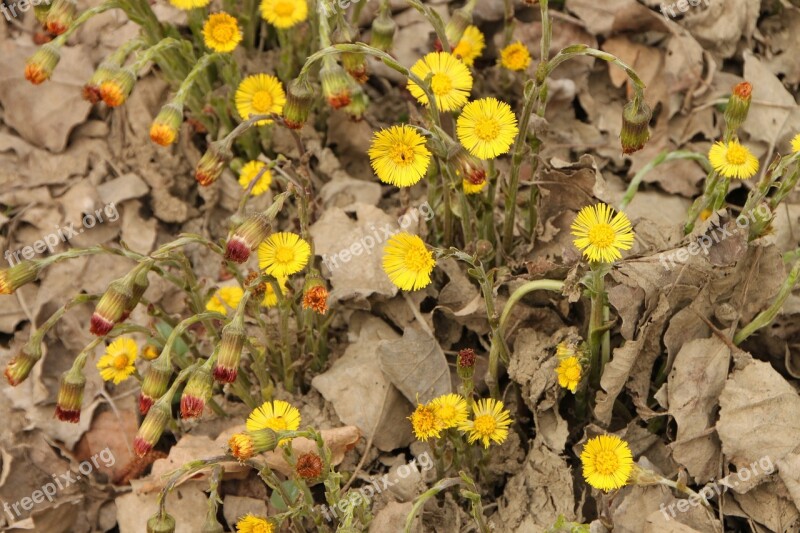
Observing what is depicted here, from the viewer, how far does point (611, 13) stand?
3.44 metres

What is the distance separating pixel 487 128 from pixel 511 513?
1.16 meters

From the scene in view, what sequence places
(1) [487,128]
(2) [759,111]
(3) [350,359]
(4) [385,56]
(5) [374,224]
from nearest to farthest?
(4) [385,56]
(1) [487,128]
(3) [350,359]
(5) [374,224]
(2) [759,111]

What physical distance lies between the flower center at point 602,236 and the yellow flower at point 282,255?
823 mm

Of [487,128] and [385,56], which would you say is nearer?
[385,56]

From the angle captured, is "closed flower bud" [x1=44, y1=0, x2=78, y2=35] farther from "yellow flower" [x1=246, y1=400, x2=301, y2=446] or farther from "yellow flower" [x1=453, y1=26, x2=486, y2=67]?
"yellow flower" [x1=246, y1=400, x2=301, y2=446]

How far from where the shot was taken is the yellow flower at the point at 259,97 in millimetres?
2973

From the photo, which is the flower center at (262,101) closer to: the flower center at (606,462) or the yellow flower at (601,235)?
the yellow flower at (601,235)

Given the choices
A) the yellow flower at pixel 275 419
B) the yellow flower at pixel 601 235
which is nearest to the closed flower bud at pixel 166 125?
the yellow flower at pixel 275 419

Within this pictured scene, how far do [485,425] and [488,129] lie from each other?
87cm

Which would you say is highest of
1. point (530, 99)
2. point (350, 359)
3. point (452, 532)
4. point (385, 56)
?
point (385, 56)

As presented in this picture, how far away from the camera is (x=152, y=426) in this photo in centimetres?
234

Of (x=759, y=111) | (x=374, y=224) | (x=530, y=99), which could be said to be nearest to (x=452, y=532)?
(x=374, y=224)

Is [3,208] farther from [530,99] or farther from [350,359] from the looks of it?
[530,99]

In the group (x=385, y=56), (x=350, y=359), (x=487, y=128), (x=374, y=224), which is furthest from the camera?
(x=374, y=224)
